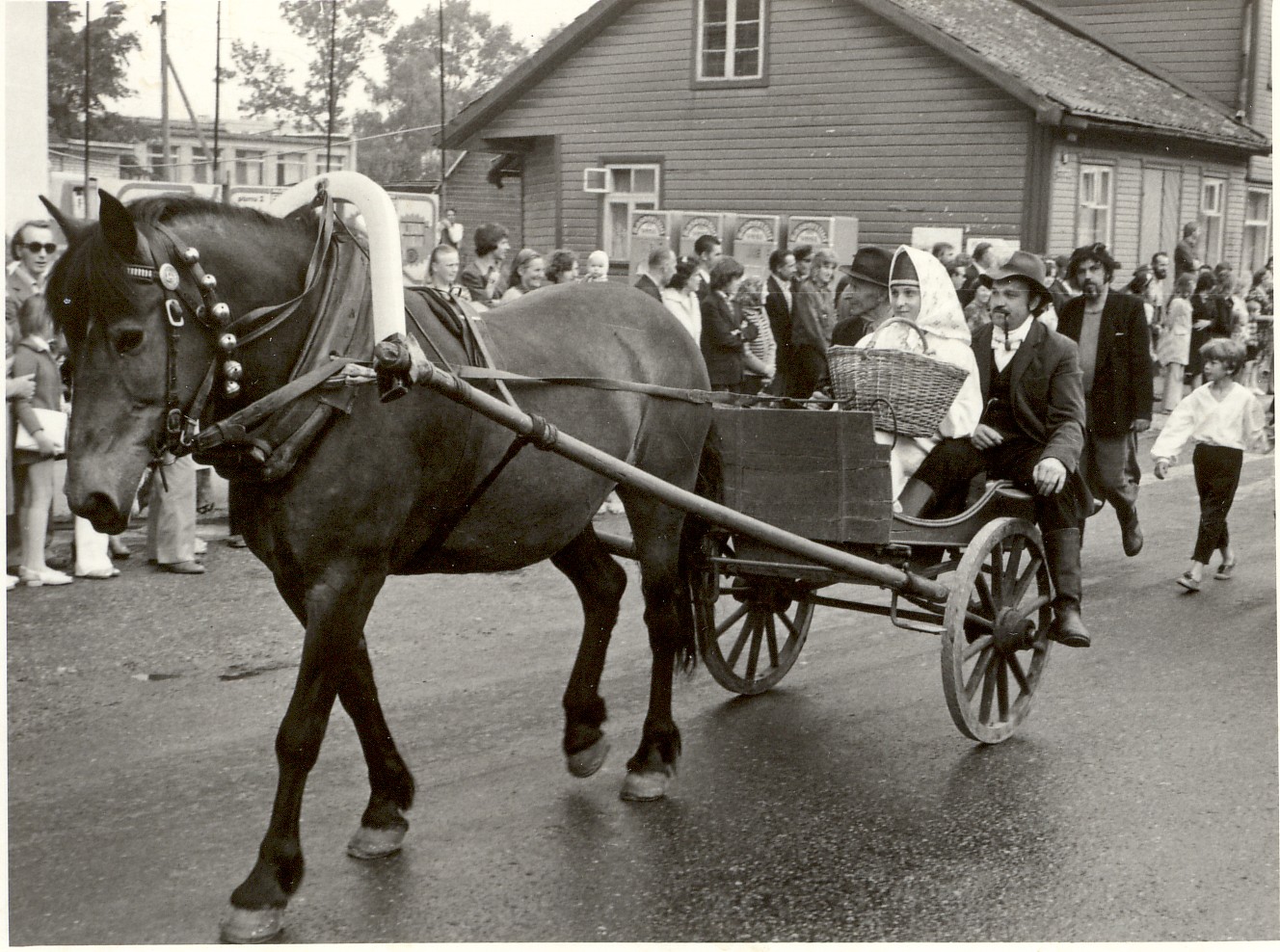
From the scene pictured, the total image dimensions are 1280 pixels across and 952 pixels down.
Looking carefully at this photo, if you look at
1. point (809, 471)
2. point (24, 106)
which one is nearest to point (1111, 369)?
point (809, 471)

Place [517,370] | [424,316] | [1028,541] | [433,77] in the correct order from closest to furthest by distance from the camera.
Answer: [424,316]
[517,370]
[1028,541]
[433,77]

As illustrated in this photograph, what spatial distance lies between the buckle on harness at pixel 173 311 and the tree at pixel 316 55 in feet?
14.4

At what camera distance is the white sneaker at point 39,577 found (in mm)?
7594

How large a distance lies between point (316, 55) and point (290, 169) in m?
14.8

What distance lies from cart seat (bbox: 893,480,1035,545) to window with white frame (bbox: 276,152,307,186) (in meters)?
18.8

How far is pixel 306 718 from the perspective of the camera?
3.80 m

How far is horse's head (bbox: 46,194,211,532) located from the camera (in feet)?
11.1

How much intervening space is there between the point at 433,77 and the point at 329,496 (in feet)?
71.9

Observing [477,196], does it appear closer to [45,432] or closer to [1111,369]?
[1111,369]

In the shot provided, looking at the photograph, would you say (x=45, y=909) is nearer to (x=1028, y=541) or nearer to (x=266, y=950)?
(x=266, y=950)

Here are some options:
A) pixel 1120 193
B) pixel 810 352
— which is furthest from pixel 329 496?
pixel 1120 193

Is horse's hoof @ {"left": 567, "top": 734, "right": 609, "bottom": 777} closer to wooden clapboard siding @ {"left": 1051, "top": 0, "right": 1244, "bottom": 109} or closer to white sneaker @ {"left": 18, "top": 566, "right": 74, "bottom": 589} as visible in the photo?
white sneaker @ {"left": 18, "top": 566, "right": 74, "bottom": 589}

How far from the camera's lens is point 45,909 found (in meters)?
3.75

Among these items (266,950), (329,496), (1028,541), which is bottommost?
(266,950)
